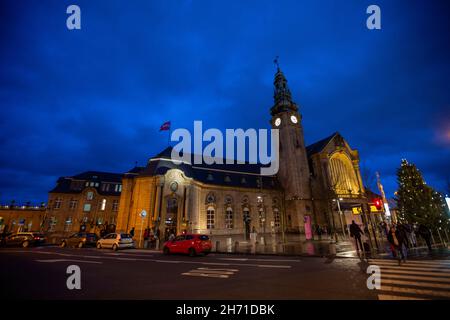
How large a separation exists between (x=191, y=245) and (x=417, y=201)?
74.9 feet

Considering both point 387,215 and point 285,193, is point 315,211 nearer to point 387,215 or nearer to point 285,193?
point 285,193

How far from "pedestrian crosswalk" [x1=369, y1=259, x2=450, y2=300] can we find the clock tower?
3255 cm

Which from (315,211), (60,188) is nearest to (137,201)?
(60,188)

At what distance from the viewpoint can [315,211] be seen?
4169 cm

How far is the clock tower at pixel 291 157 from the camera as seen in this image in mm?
41438

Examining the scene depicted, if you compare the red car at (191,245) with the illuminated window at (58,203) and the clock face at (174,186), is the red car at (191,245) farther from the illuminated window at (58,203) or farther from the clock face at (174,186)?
the illuminated window at (58,203)

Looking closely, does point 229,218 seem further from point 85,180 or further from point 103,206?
point 85,180

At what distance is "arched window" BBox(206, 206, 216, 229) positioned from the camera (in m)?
37.8

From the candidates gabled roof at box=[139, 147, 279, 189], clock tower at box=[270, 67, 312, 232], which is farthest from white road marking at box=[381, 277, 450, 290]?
clock tower at box=[270, 67, 312, 232]

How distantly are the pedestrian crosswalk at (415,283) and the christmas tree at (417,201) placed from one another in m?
14.8

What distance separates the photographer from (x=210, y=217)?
38.5 meters

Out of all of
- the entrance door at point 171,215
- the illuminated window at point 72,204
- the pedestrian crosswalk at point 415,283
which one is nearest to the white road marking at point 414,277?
the pedestrian crosswalk at point 415,283

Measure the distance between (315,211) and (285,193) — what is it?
6.99 m

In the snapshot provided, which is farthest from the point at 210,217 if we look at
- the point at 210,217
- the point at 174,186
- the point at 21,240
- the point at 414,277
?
the point at 414,277
